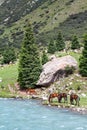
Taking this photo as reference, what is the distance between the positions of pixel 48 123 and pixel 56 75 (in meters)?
30.2

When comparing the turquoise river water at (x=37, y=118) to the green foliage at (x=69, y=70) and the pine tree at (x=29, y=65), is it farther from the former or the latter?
the pine tree at (x=29, y=65)

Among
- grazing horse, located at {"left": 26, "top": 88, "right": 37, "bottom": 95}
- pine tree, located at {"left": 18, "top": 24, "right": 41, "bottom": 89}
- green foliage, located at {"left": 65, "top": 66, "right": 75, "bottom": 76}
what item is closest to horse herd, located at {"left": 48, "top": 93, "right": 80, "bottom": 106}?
grazing horse, located at {"left": 26, "top": 88, "right": 37, "bottom": 95}

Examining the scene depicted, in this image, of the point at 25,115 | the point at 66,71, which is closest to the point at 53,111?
the point at 25,115

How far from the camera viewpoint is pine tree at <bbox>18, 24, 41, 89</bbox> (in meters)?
75.6

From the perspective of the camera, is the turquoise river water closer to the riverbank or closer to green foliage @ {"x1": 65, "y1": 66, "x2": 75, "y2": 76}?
the riverbank

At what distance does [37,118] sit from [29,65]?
3017 centimetres

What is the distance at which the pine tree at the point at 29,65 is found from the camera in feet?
248

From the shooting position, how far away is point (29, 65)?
76.9 meters

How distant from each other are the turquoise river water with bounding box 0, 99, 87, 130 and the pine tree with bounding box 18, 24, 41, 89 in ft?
50.0

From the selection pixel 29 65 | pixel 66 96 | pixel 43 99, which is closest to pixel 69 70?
pixel 29 65

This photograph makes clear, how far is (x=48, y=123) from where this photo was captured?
44.2 meters

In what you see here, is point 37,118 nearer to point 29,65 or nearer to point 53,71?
point 53,71

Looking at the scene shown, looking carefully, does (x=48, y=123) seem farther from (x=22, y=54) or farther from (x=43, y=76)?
(x=22, y=54)

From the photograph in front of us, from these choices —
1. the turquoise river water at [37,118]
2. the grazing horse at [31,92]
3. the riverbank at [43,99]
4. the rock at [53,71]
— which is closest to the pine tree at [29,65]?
the rock at [53,71]
